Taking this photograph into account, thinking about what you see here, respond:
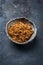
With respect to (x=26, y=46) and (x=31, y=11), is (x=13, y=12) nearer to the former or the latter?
(x=31, y=11)

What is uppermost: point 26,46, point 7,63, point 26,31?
point 26,31

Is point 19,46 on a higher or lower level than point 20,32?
lower

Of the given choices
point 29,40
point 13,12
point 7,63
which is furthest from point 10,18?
point 7,63

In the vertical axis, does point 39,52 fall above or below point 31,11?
below
